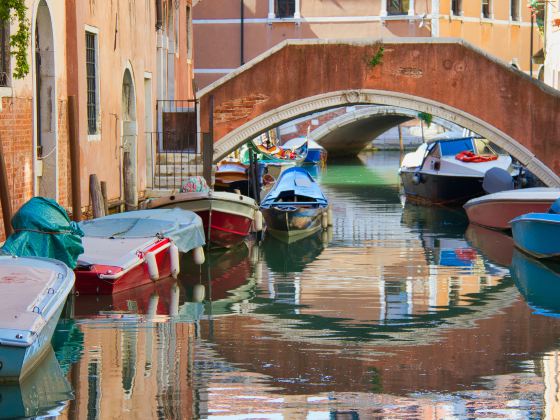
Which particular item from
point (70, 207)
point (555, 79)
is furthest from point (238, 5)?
point (70, 207)

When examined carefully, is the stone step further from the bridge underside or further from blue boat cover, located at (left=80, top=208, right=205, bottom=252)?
the bridge underside

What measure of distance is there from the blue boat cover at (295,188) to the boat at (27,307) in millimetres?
8261

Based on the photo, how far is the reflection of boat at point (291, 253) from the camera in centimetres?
1294

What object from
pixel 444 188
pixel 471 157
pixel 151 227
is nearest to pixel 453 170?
pixel 471 157

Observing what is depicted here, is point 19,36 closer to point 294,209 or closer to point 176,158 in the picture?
point 294,209

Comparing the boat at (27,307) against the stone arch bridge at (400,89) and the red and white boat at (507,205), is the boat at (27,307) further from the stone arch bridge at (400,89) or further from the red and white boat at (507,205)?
the stone arch bridge at (400,89)

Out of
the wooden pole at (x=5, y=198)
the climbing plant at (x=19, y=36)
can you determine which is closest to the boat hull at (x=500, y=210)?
the climbing plant at (x=19, y=36)

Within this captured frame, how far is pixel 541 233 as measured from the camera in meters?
12.4

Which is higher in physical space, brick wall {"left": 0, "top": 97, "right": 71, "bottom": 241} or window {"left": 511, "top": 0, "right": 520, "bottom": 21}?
window {"left": 511, "top": 0, "right": 520, "bottom": 21}

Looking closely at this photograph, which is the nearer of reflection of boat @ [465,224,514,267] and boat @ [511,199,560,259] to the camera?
boat @ [511,199,560,259]

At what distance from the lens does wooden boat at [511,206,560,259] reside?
12148 mm

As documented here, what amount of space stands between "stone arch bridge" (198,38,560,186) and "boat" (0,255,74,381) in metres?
9.83

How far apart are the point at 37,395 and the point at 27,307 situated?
0.56m

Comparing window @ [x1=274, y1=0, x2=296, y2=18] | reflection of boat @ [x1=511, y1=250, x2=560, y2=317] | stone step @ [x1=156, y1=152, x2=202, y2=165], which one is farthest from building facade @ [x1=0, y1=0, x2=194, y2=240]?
window @ [x1=274, y1=0, x2=296, y2=18]
